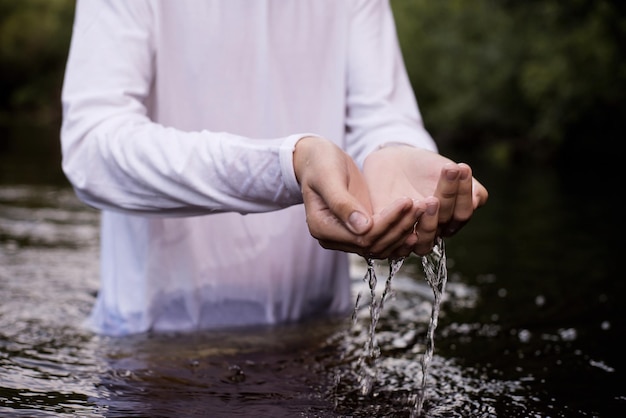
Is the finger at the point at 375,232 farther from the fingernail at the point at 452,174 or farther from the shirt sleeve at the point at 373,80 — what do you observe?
the shirt sleeve at the point at 373,80

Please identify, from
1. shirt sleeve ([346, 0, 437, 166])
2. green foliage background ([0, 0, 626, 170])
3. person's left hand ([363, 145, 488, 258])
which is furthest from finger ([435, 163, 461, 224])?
green foliage background ([0, 0, 626, 170])

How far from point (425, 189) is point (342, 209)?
41cm

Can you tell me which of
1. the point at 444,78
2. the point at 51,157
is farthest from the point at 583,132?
the point at 51,157

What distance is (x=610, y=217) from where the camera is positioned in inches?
373

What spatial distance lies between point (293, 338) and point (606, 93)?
2007cm

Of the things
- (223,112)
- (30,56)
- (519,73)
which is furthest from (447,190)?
(30,56)

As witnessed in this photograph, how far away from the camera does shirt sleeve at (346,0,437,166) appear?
278 cm

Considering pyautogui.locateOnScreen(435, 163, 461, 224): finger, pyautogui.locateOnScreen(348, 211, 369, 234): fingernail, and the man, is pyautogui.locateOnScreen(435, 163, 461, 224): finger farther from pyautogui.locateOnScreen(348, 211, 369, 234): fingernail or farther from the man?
pyautogui.locateOnScreen(348, 211, 369, 234): fingernail

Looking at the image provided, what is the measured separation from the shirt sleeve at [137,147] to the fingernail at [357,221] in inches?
11.4

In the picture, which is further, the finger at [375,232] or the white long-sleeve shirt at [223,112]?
the white long-sleeve shirt at [223,112]

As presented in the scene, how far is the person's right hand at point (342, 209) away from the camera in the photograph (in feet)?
5.60

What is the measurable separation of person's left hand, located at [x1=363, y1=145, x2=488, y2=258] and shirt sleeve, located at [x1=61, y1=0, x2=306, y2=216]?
0.23 m

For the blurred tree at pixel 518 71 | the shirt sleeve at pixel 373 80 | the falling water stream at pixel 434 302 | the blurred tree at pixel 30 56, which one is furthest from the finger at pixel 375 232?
the blurred tree at pixel 30 56

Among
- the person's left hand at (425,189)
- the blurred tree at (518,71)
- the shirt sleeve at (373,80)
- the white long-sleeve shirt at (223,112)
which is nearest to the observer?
the person's left hand at (425,189)
